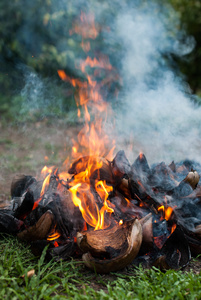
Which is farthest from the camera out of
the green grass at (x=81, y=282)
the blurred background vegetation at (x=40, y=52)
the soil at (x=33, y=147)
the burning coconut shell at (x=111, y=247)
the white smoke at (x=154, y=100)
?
the blurred background vegetation at (x=40, y=52)

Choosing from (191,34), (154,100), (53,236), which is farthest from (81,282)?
(191,34)

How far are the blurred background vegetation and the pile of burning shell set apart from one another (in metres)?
3.76

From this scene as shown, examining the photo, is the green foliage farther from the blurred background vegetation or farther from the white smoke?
the white smoke

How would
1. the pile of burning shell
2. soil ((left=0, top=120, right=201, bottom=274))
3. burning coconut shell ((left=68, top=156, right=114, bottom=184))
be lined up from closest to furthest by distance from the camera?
1. the pile of burning shell
2. burning coconut shell ((left=68, top=156, right=114, bottom=184))
3. soil ((left=0, top=120, right=201, bottom=274))

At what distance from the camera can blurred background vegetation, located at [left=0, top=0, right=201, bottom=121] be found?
5.41 m

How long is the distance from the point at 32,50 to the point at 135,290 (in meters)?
5.32

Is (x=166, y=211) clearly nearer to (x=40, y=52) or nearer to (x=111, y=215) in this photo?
(x=111, y=215)

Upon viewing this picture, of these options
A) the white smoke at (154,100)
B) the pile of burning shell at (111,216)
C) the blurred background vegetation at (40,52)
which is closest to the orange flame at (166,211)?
the pile of burning shell at (111,216)

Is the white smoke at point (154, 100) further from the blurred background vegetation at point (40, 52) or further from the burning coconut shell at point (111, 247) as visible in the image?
the burning coconut shell at point (111, 247)

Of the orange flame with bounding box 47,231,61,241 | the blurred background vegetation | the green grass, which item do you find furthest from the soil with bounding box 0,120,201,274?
the green grass

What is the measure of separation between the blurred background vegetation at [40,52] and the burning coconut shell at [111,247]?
431 centimetres

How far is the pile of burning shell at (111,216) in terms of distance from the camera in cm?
162

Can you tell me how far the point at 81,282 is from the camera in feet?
4.76

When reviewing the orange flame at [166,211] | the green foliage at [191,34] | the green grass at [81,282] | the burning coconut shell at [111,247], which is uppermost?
the green foliage at [191,34]
